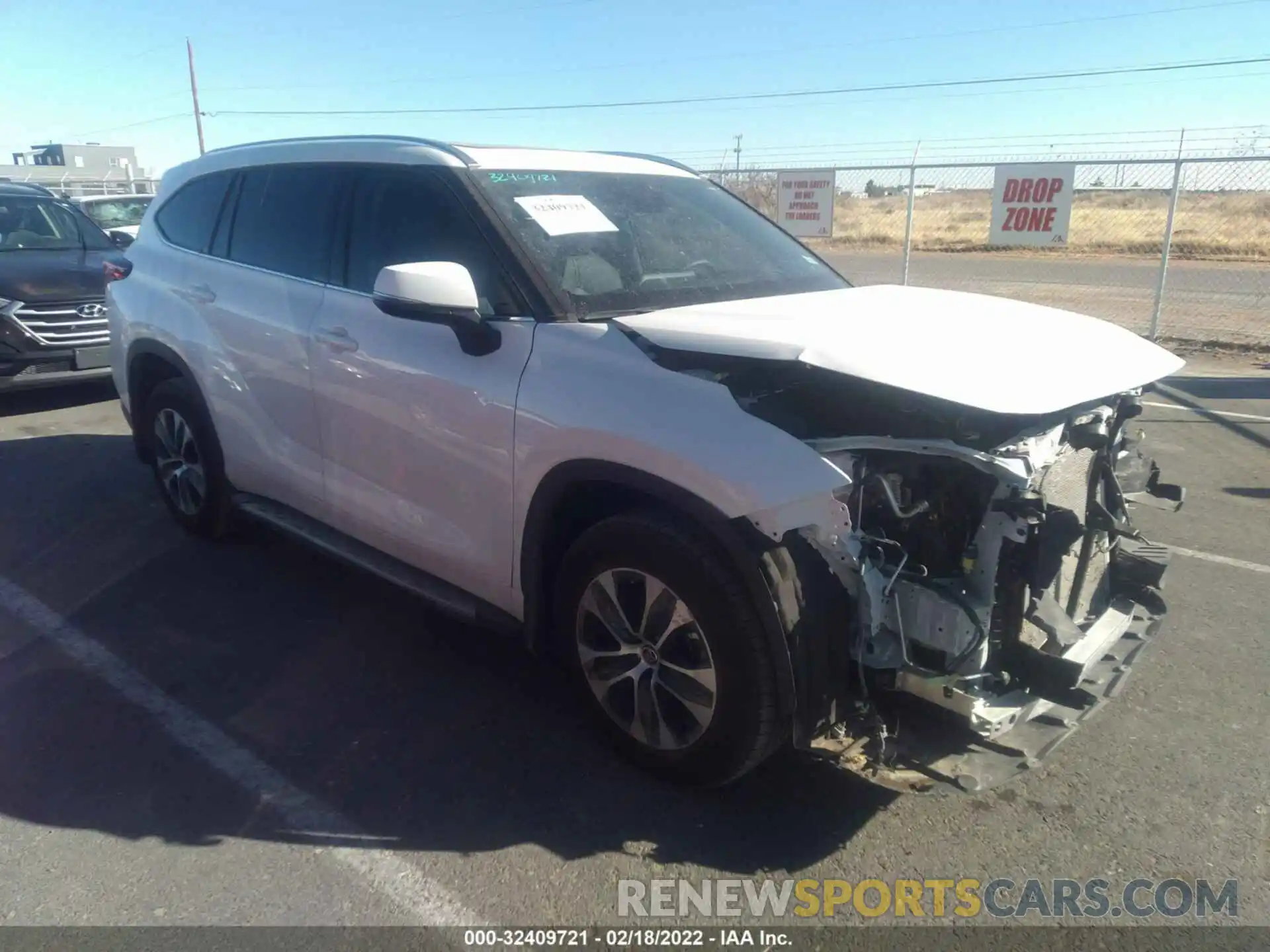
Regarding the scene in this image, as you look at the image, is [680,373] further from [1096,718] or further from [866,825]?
[1096,718]

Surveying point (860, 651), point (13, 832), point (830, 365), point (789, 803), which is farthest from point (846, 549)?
point (13, 832)

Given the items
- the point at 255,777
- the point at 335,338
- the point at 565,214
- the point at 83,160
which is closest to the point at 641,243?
the point at 565,214

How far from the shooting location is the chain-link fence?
506 inches

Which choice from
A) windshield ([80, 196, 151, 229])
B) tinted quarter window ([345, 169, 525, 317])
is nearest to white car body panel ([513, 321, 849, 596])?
tinted quarter window ([345, 169, 525, 317])

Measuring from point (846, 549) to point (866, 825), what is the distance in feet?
3.15

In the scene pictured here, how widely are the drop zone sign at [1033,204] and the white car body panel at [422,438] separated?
10165 mm

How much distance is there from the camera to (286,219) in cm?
444

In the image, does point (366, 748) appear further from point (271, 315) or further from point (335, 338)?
point (271, 315)

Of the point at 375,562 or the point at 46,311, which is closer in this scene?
the point at 375,562

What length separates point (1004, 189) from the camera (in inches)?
475

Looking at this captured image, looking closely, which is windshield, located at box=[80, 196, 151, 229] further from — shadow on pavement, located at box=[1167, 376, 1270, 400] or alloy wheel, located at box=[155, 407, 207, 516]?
A: shadow on pavement, located at box=[1167, 376, 1270, 400]

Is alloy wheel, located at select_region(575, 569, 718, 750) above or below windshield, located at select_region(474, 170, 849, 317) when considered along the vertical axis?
below

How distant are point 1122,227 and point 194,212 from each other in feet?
98.7

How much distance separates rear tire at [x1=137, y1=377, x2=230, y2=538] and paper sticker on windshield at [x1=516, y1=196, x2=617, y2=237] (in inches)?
89.4
